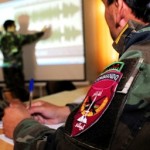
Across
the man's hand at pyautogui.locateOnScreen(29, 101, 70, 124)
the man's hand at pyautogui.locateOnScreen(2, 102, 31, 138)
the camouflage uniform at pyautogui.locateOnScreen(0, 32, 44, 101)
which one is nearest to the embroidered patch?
the man's hand at pyautogui.locateOnScreen(2, 102, 31, 138)

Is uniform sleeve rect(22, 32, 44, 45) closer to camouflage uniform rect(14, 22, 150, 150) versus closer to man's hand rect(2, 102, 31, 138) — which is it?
man's hand rect(2, 102, 31, 138)

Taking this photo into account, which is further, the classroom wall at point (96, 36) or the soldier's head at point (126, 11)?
the classroom wall at point (96, 36)

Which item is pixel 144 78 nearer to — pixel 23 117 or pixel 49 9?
pixel 23 117

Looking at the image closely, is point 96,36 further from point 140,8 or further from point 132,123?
point 132,123

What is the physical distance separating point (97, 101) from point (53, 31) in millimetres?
3482

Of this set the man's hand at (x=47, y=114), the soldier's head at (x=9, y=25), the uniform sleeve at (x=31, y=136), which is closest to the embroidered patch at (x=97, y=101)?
the uniform sleeve at (x=31, y=136)

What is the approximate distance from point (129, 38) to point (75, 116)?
24 cm

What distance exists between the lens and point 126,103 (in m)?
0.55

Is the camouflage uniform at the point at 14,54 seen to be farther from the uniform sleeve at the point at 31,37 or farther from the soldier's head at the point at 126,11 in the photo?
the soldier's head at the point at 126,11

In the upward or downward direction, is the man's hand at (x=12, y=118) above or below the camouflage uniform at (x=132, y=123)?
below

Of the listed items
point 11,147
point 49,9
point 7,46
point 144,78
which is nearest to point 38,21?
point 49,9

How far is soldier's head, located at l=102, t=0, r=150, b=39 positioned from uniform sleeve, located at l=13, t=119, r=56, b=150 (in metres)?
0.38

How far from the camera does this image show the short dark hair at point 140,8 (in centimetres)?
68

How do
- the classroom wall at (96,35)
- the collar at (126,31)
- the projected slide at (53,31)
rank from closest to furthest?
1. the collar at (126,31)
2. the projected slide at (53,31)
3. the classroom wall at (96,35)
